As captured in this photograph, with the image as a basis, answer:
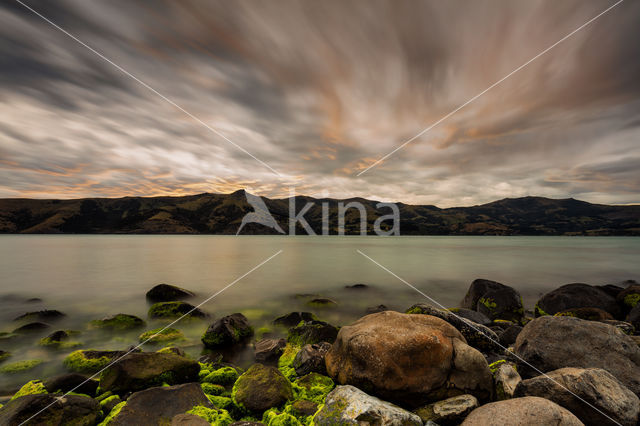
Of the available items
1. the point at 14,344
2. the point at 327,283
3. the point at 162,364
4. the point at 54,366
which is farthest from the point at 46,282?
the point at 162,364

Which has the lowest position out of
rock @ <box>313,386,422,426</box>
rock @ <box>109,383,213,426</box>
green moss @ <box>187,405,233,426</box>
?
green moss @ <box>187,405,233,426</box>

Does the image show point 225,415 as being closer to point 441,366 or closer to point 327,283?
point 441,366

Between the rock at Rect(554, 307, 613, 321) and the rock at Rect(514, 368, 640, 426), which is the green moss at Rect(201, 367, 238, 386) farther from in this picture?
the rock at Rect(554, 307, 613, 321)

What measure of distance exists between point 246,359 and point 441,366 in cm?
595

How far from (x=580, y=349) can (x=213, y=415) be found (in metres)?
7.50

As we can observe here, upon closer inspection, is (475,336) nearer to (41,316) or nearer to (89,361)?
(89,361)

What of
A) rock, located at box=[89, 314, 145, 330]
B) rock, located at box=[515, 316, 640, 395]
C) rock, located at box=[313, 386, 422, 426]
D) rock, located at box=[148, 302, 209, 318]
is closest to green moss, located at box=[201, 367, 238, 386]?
rock, located at box=[313, 386, 422, 426]

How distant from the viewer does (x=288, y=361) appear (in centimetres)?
736

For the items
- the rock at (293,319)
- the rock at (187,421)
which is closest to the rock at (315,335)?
the rock at (293,319)

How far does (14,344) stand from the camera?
9.06 meters

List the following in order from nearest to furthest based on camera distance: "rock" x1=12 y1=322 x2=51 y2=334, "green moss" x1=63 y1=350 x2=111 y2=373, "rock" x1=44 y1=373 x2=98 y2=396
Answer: "rock" x1=44 y1=373 x2=98 y2=396 < "green moss" x1=63 y1=350 x2=111 y2=373 < "rock" x1=12 y1=322 x2=51 y2=334

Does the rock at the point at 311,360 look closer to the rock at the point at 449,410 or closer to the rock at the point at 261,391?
the rock at the point at 261,391

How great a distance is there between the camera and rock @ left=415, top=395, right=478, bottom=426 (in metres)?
4.14

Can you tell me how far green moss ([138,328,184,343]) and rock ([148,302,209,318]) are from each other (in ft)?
6.46
